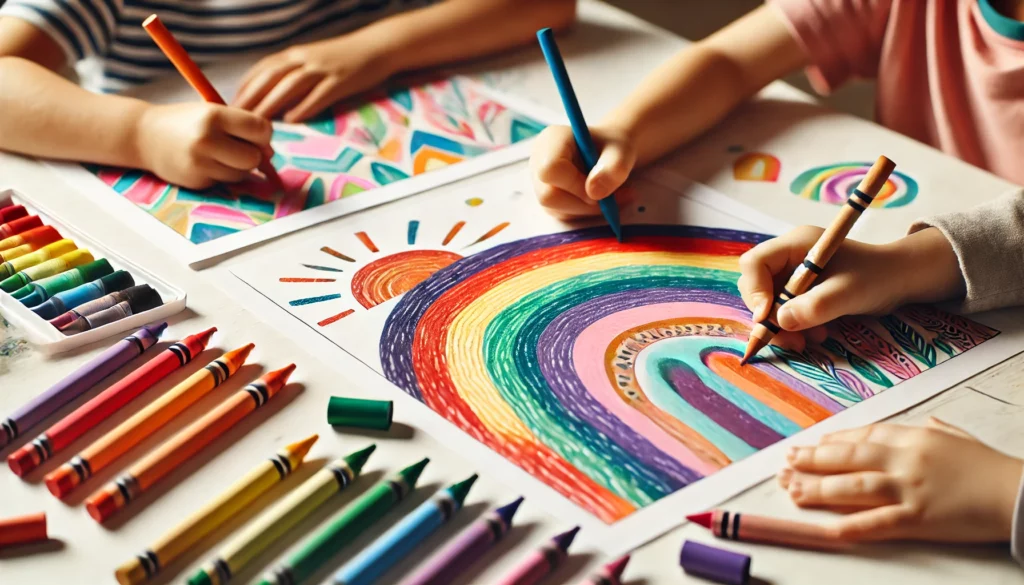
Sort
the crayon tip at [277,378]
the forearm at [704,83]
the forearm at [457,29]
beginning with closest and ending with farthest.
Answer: the crayon tip at [277,378], the forearm at [704,83], the forearm at [457,29]

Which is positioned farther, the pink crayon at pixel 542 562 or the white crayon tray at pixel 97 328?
the white crayon tray at pixel 97 328

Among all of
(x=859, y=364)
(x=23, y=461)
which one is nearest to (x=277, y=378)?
(x=23, y=461)

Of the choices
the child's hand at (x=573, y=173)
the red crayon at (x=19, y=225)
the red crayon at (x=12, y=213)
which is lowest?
the red crayon at (x=19, y=225)

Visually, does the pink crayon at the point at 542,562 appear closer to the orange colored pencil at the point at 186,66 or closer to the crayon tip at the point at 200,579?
→ the crayon tip at the point at 200,579

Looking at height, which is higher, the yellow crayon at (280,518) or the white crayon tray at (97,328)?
the white crayon tray at (97,328)

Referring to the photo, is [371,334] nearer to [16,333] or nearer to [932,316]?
[16,333]

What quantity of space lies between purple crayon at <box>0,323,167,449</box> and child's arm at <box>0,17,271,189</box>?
193 mm

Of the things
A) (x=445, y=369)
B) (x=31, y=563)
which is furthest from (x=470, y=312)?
(x=31, y=563)

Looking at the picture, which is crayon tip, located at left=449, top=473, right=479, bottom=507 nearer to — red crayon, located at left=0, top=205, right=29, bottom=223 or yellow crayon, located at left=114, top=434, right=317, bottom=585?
yellow crayon, located at left=114, top=434, right=317, bottom=585

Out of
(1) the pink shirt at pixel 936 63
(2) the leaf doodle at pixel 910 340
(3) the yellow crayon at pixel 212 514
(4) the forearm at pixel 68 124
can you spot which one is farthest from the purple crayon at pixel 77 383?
(1) the pink shirt at pixel 936 63

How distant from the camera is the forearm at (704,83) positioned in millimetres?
806

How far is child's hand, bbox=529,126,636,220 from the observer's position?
0.72 m

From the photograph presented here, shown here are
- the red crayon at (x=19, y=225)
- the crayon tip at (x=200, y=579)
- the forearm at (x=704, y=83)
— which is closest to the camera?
the crayon tip at (x=200, y=579)

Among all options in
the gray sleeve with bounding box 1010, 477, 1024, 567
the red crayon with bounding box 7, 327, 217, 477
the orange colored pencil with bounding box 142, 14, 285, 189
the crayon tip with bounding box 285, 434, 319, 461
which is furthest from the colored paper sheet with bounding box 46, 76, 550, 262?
the gray sleeve with bounding box 1010, 477, 1024, 567
